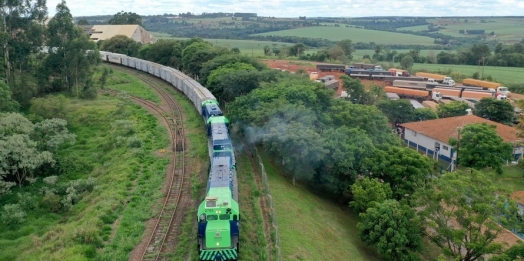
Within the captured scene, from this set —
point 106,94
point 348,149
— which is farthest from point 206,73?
point 348,149

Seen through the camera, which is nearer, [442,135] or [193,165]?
[193,165]

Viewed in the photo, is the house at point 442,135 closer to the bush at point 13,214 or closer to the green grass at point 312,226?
the green grass at point 312,226

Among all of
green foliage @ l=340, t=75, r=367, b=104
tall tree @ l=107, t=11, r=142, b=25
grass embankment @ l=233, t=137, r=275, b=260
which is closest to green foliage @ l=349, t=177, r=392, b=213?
grass embankment @ l=233, t=137, r=275, b=260

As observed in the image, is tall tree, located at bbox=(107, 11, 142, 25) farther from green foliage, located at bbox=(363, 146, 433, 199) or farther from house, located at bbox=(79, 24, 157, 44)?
green foliage, located at bbox=(363, 146, 433, 199)

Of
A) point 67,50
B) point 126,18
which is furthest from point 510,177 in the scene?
point 126,18

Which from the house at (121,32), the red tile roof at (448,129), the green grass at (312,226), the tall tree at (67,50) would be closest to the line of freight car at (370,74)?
the red tile roof at (448,129)

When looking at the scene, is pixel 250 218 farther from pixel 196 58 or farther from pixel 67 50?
pixel 196 58

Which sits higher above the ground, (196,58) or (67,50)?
(67,50)

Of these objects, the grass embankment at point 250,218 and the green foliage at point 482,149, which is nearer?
the grass embankment at point 250,218
